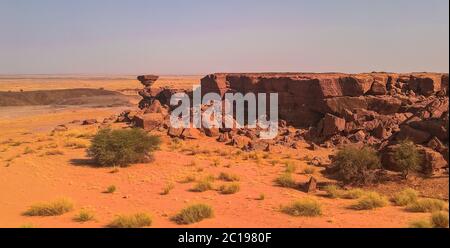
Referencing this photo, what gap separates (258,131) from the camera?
1131 inches

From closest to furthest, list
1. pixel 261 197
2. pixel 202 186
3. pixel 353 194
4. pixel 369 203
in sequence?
pixel 369 203 → pixel 261 197 → pixel 353 194 → pixel 202 186

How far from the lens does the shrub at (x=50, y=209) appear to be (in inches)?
488

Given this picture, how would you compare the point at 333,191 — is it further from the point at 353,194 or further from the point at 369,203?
the point at 369,203

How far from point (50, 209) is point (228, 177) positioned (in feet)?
22.7

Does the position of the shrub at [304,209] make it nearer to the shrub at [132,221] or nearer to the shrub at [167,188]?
the shrub at [132,221]

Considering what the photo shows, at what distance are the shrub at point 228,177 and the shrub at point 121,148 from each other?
4687 mm

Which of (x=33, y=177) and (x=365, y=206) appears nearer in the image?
(x=365, y=206)

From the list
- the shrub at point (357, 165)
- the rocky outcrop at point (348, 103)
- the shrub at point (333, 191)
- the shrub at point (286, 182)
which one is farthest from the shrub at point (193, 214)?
the rocky outcrop at point (348, 103)

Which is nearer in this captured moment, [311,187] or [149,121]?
[311,187]

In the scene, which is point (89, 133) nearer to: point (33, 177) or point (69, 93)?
point (33, 177)

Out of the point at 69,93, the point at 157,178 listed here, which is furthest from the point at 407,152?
the point at 69,93

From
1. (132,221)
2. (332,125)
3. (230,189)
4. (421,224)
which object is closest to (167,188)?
(230,189)

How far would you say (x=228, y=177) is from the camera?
17219mm
